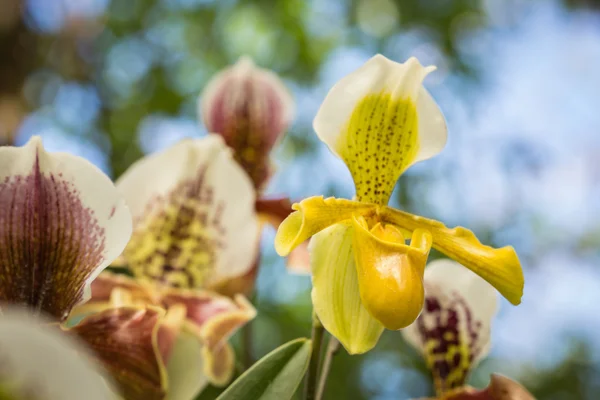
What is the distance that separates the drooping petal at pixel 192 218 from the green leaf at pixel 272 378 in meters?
0.18

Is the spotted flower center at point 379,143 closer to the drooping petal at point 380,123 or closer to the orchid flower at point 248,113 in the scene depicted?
the drooping petal at point 380,123

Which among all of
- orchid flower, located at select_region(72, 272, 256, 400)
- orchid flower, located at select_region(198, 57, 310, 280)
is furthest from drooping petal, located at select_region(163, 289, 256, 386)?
orchid flower, located at select_region(198, 57, 310, 280)

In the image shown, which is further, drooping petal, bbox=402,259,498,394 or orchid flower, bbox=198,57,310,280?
orchid flower, bbox=198,57,310,280

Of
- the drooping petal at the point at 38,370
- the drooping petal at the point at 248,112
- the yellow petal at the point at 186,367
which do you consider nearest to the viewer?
the drooping petal at the point at 38,370

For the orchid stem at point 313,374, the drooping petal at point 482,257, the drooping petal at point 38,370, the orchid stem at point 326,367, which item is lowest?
the orchid stem at point 326,367

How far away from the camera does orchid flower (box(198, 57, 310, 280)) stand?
2.13 ft

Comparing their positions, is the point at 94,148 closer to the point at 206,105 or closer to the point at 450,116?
the point at 450,116

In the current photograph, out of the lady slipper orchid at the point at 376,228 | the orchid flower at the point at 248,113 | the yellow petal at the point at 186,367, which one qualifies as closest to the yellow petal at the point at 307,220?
the lady slipper orchid at the point at 376,228

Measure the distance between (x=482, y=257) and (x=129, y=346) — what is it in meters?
0.18

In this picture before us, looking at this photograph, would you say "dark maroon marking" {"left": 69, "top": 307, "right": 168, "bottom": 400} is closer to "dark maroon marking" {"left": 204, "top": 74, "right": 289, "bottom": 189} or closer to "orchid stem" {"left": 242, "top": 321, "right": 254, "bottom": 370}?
"orchid stem" {"left": 242, "top": 321, "right": 254, "bottom": 370}

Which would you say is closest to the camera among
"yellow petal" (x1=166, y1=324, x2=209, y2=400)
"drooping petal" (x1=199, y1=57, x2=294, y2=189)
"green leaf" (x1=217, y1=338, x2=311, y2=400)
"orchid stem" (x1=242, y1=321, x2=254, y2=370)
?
"green leaf" (x1=217, y1=338, x2=311, y2=400)

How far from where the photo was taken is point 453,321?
0.44 meters

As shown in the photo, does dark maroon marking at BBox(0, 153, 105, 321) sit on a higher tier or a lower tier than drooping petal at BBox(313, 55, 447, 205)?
lower

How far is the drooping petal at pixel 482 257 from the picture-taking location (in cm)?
31
